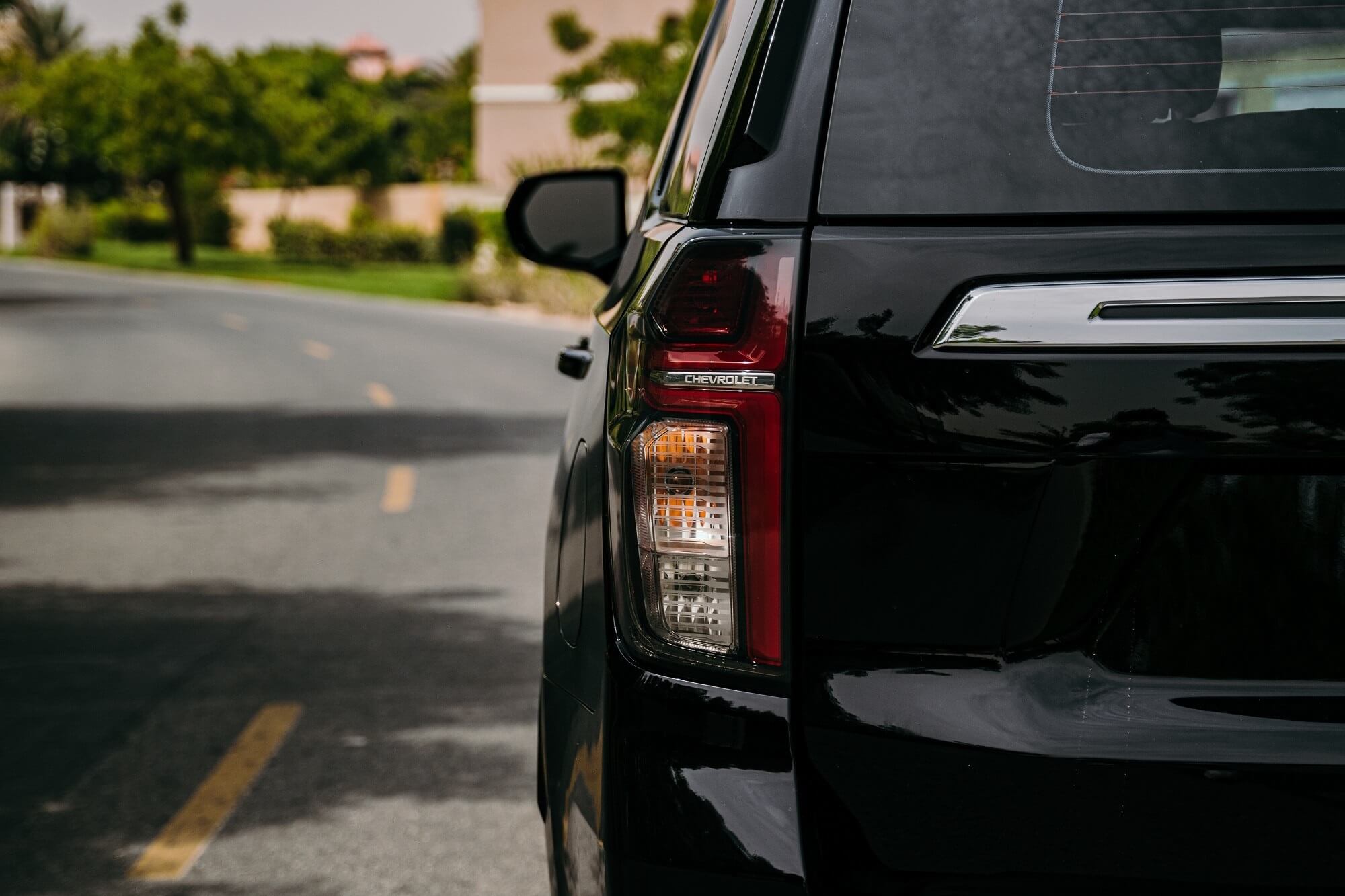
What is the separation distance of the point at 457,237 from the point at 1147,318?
53.7 m

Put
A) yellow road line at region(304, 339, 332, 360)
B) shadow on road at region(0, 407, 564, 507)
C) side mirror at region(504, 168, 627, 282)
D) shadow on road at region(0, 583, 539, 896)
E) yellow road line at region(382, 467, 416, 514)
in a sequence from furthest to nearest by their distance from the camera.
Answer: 1. yellow road line at region(304, 339, 332, 360)
2. shadow on road at region(0, 407, 564, 507)
3. yellow road line at region(382, 467, 416, 514)
4. shadow on road at region(0, 583, 539, 896)
5. side mirror at region(504, 168, 627, 282)

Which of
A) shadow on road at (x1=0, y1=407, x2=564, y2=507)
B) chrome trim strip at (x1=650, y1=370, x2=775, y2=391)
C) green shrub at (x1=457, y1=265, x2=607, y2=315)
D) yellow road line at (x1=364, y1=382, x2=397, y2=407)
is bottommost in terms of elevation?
shadow on road at (x1=0, y1=407, x2=564, y2=507)

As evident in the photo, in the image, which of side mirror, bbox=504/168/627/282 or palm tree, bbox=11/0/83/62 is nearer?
side mirror, bbox=504/168/627/282

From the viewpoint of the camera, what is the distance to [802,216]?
6.05ft

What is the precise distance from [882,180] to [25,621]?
5.33 meters

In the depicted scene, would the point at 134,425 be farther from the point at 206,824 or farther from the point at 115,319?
the point at 115,319

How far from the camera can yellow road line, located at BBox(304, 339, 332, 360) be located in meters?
19.8

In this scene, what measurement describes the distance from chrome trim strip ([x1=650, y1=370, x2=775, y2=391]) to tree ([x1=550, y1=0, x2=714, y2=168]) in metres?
28.1

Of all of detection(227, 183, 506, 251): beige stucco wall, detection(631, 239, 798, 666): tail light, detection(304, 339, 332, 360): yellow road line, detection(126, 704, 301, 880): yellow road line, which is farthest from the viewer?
detection(227, 183, 506, 251): beige stucco wall

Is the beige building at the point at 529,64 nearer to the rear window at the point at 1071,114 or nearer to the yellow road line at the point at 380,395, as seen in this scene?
the yellow road line at the point at 380,395

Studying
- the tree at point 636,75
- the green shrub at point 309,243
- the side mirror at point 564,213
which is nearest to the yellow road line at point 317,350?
the tree at point 636,75

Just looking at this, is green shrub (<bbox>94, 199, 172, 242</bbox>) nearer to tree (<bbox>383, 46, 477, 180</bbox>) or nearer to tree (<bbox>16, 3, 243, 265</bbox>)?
tree (<bbox>383, 46, 477, 180</bbox>)

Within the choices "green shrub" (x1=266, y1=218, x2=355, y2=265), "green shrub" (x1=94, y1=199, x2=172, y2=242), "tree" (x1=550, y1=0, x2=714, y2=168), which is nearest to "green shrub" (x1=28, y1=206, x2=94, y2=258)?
"green shrub" (x1=266, y1=218, x2=355, y2=265)

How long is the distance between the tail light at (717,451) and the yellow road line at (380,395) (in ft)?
42.4
